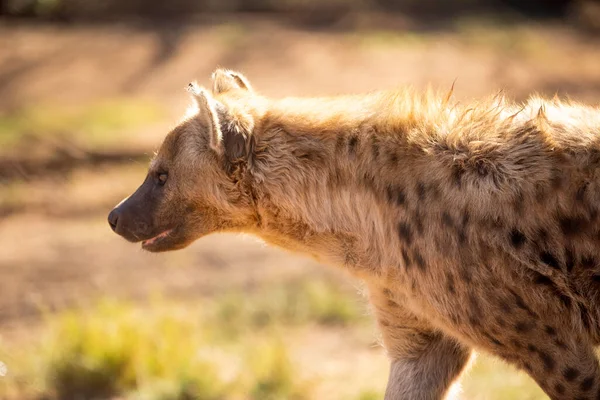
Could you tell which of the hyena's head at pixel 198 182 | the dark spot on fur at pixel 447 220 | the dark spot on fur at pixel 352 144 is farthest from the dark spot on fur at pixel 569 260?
the hyena's head at pixel 198 182

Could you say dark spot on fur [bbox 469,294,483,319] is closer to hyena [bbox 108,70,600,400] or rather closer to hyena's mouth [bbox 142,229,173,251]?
hyena [bbox 108,70,600,400]

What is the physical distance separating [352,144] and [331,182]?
0.15 metres

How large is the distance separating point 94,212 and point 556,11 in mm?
8248

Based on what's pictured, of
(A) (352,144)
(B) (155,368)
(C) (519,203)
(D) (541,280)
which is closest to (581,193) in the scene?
(C) (519,203)

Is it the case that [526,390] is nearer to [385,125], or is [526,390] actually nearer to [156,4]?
[385,125]

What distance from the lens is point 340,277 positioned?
6152 mm

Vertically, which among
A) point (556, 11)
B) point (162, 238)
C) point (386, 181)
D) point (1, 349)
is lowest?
point (556, 11)

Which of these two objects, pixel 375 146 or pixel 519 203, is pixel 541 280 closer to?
pixel 519 203

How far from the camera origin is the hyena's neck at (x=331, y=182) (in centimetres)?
322

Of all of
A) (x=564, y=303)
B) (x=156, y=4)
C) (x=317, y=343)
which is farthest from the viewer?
(x=156, y=4)

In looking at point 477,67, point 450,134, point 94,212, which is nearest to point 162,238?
point 450,134

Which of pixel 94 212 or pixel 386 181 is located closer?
pixel 386 181

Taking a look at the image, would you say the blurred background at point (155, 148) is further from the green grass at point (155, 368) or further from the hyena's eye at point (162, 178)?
the hyena's eye at point (162, 178)

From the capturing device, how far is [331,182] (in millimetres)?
3289
